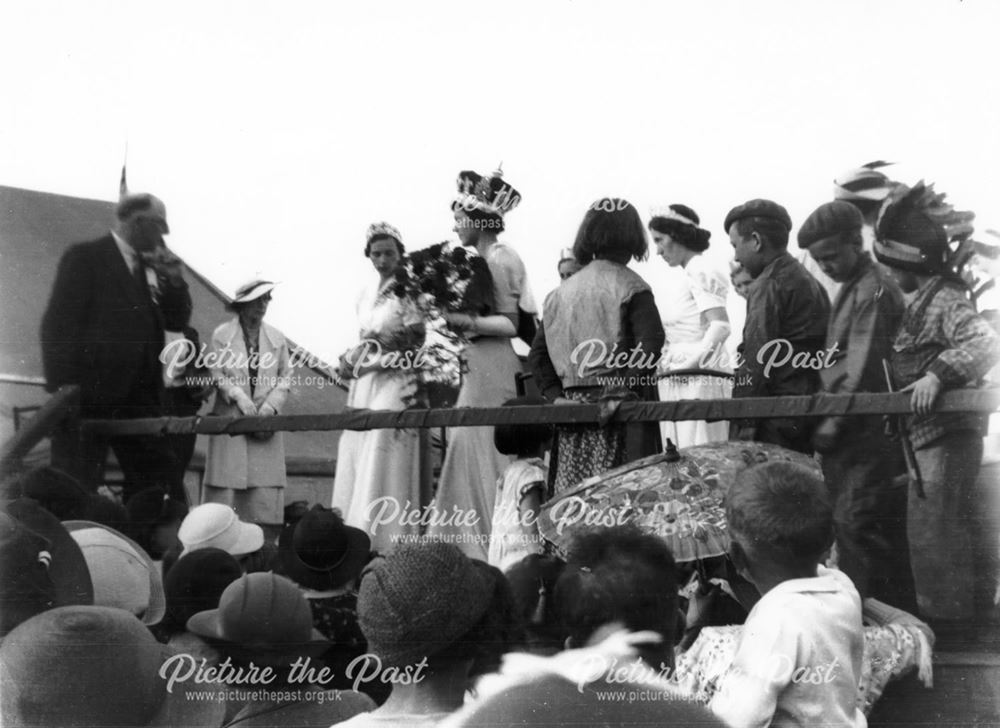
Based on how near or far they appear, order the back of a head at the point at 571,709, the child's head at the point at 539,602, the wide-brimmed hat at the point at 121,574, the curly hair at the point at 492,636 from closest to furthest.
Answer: the back of a head at the point at 571,709
the curly hair at the point at 492,636
the child's head at the point at 539,602
the wide-brimmed hat at the point at 121,574

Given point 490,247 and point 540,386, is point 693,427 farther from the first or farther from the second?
point 490,247

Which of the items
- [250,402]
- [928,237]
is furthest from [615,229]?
[250,402]

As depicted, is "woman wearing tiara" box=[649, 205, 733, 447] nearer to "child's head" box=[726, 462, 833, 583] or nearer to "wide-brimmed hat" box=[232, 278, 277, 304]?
"child's head" box=[726, 462, 833, 583]

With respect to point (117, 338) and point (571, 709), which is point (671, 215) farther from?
point (571, 709)

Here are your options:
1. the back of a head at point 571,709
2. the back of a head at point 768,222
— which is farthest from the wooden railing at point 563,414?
the back of a head at point 571,709

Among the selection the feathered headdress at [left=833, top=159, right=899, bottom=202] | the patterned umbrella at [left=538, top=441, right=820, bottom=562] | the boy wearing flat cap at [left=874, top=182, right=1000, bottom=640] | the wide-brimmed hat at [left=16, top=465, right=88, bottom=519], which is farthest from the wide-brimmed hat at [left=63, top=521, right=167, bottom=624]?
the feathered headdress at [left=833, top=159, right=899, bottom=202]

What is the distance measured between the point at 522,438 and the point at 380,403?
0.44 metres

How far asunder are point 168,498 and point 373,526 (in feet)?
2.12

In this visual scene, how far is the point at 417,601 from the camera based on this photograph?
2.82 m

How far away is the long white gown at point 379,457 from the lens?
440 centimetres

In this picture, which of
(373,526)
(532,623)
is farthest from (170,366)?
(532,623)

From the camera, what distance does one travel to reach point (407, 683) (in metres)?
2.82

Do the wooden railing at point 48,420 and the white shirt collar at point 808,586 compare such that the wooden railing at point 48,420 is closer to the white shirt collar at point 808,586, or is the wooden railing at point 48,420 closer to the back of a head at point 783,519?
the back of a head at point 783,519

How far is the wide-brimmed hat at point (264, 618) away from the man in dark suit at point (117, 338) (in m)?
1.04
